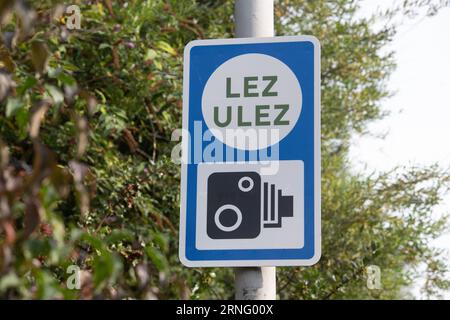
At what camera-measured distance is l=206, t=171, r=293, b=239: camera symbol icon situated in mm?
3510

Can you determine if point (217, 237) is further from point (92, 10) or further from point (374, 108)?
point (374, 108)

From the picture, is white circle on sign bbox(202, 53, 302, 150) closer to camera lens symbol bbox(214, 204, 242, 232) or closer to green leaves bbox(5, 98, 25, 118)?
camera lens symbol bbox(214, 204, 242, 232)

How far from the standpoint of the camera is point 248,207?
3521mm

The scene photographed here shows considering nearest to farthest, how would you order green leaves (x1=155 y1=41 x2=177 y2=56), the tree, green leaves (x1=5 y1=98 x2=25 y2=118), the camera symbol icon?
green leaves (x1=5 y1=98 x2=25 y2=118) < the camera symbol icon < the tree < green leaves (x1=155 y1=41 x2=177 y2=56)

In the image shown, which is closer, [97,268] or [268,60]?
[97,268]

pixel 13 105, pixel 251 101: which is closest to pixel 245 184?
pixel 251 101

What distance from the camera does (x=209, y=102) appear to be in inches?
146

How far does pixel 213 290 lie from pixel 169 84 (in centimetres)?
176

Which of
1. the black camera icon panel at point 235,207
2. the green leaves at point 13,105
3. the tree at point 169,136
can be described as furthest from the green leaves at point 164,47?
the green leaves at point 13,105

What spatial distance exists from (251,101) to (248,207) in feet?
1.25

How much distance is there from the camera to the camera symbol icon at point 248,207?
11.5 feet

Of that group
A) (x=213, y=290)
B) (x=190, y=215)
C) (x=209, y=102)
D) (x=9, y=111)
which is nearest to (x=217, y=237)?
(x=190, y=215)

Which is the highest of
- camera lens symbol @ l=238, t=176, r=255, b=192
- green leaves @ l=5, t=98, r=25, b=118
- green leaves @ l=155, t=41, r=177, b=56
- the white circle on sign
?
green leaves @ l=155, t=41, r=177, b=56

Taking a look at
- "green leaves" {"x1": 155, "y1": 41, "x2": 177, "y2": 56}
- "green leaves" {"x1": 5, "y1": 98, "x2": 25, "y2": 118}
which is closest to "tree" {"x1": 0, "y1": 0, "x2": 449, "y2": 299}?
"green leaves" {"x1": 155, "y1": 41, "x2": 177, "y2": 56}
